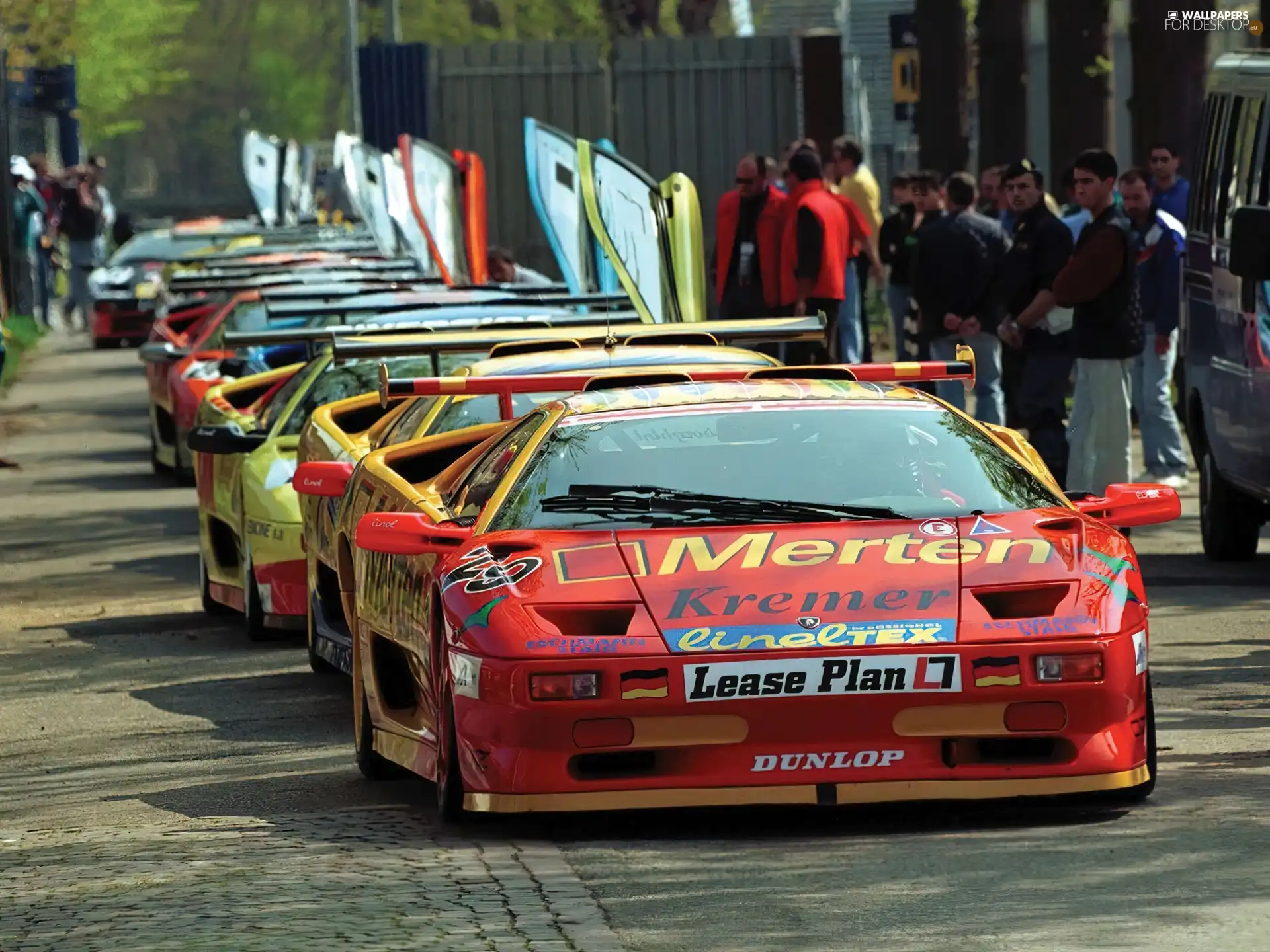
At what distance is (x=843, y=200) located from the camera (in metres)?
22.4

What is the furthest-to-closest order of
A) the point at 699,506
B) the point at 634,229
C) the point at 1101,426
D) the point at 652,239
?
the point at 634,229
the point at 652,239
the point at 1101,426
the point at 699,506

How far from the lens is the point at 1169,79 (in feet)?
79.0

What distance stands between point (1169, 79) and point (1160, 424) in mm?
6608

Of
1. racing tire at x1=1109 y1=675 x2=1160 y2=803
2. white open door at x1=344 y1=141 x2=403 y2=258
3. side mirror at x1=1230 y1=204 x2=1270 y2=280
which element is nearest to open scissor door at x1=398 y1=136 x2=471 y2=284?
white open door at x1=344 y1=141 x2=403 y2=258

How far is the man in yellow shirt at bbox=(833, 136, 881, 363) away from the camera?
24.9 metres

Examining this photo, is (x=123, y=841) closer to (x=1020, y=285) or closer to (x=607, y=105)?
(x=1020, y=285)

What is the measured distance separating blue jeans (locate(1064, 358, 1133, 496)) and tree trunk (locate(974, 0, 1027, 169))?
14.6 meters

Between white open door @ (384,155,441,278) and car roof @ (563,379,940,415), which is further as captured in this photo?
white open door @ (384,155,441,278)

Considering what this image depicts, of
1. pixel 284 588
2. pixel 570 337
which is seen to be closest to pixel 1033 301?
pixel 284 588

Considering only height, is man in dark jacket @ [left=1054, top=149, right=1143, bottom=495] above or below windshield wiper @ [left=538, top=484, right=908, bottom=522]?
below

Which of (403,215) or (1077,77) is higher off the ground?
(1077,77)

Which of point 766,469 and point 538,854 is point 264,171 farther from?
point 538,854

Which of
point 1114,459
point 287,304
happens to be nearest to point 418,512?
point 287,304

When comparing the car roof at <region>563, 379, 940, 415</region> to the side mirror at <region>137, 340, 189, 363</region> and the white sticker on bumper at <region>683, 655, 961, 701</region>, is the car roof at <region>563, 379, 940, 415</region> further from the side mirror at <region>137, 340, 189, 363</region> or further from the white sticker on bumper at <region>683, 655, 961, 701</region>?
the side mirror at <region>137, 340, 189, 363</region>
